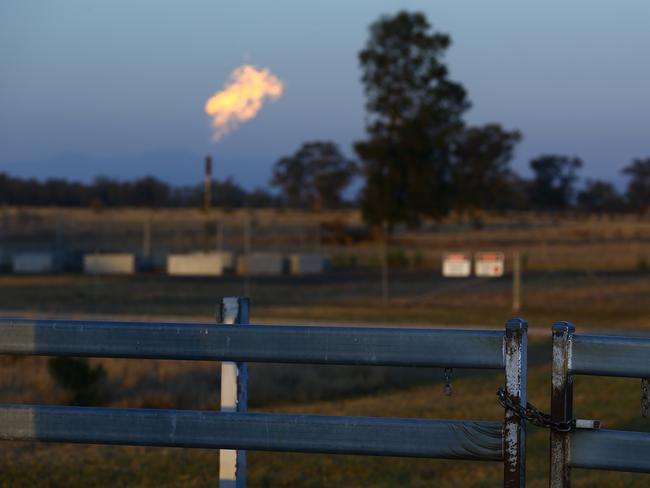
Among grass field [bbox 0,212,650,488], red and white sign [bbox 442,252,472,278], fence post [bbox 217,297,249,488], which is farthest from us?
red and white sign [bbox 442,252,472,278]

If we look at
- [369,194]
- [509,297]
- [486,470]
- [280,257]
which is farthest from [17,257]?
[486,470]

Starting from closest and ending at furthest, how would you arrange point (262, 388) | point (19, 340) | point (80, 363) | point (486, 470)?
point (19, 340), point (486, 470), point (80, 363), point (262, 388)

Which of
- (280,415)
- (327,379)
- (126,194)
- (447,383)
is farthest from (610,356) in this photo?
(126,194)

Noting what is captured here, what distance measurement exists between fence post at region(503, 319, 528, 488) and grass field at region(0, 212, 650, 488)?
2712 millimetres

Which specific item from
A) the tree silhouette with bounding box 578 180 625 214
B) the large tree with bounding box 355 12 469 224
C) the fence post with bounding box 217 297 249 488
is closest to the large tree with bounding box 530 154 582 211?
the tree silhouette with bounding box 578 180 625 214

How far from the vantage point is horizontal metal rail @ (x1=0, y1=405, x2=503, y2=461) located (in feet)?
10.5

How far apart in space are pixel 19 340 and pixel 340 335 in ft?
3.72

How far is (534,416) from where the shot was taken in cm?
307

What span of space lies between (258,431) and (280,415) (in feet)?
0.30

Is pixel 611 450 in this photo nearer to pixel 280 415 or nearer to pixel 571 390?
pixel 571 390

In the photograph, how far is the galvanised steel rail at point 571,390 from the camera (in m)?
3.07

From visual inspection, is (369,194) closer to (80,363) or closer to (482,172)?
(482,172)

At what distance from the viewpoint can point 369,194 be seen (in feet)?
149

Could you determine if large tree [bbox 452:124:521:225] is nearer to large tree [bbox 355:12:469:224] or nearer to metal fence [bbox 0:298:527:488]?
Answer: large tree [bbox 355:12:469:224]
